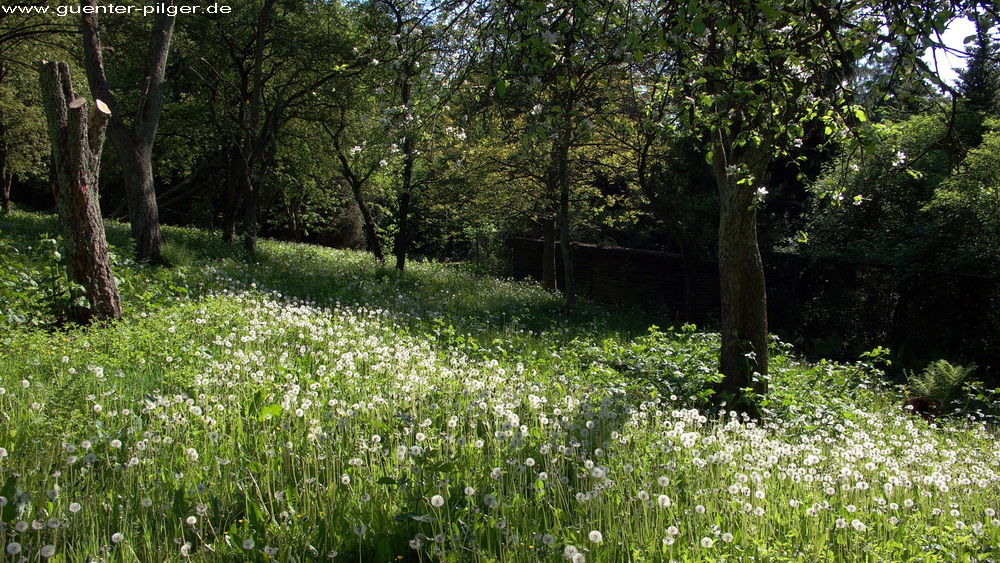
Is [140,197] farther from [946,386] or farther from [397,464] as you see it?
[946,386]

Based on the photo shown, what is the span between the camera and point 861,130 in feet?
13.7

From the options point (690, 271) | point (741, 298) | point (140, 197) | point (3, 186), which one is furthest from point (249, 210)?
point (3, 186)

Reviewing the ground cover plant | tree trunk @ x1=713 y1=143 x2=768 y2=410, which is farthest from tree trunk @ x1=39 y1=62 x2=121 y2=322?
tree trunk @ x1=713 y1=143 x2=768 y2=410

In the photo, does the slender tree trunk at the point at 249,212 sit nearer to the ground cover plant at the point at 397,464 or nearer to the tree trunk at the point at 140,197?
the tree trunk at the point at 140,197

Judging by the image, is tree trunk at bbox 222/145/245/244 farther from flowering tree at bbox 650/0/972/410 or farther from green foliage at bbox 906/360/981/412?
green foliage at bbox 906/360/981/412

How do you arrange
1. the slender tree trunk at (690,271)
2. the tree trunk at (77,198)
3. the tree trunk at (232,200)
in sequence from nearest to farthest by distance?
1. the tree trunk at (77,198)
2. the tree trunk at (232,200)
3. the slender tree trunk at (690,271)

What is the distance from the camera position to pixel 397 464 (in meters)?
3.87

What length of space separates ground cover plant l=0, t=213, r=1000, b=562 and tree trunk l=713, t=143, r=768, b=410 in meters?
0.42

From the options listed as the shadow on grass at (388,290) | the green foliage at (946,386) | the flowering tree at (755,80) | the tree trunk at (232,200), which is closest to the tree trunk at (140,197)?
the shadow on grass at (388,290)

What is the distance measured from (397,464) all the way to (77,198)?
592cm

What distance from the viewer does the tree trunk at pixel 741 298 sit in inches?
287

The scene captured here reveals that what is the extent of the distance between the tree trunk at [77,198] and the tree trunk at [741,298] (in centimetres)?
726

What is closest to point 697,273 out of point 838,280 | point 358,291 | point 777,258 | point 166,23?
point 777,258

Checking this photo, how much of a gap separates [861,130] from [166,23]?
1119cm
